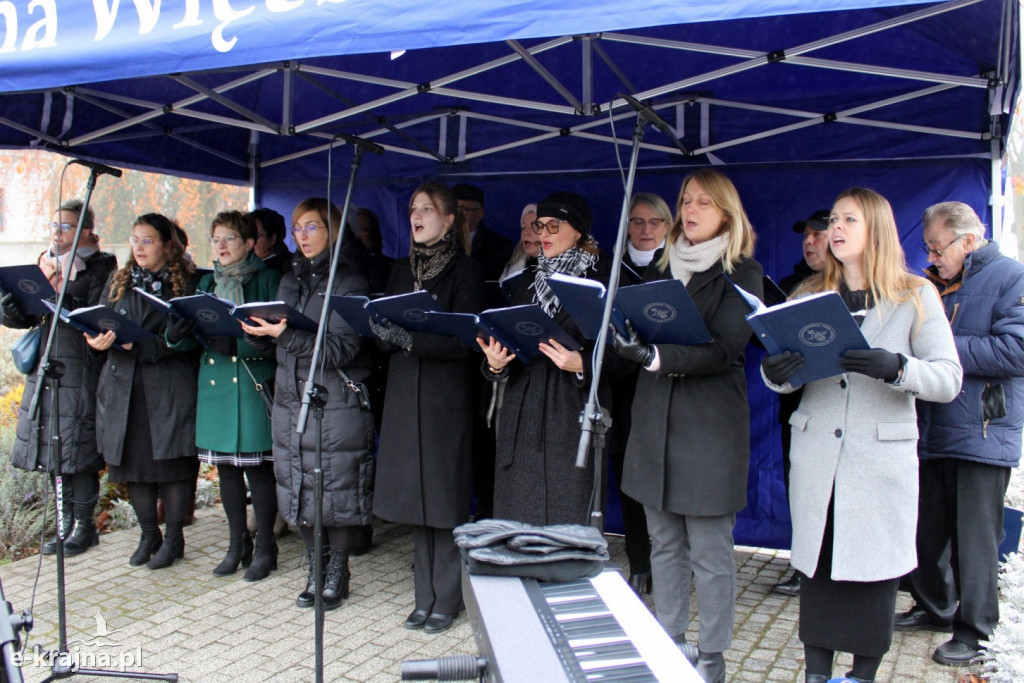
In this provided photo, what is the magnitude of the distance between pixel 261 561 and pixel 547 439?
202 cm

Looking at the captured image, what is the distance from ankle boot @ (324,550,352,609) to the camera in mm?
4207

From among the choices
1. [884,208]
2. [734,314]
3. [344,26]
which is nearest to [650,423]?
[734,314]

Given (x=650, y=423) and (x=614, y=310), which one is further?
(x=650, y=423)

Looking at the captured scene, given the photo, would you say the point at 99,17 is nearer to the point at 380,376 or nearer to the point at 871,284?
the point at 380,376

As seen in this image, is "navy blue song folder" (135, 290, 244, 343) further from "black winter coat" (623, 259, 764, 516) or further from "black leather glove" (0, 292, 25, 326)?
"black winter coat" (623, 259, 764, 516)

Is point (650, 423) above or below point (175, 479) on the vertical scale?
above

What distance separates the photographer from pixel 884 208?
288cm

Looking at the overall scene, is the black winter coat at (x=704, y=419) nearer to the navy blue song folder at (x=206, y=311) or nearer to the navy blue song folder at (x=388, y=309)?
the navy blue song folder at (x=388, y=309)

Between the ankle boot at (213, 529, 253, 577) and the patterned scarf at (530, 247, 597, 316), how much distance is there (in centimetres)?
233

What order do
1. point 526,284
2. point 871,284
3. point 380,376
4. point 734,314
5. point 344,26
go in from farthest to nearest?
point 380,376
point 526,284
point 734,314
point 871,284
point 344,26

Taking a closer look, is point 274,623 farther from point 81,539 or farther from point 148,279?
point 148,279

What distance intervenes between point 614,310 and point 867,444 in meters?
0.94

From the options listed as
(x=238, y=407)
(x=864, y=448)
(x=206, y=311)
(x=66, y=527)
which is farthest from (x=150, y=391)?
(x=864, y=448)

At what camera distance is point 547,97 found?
4.63m
